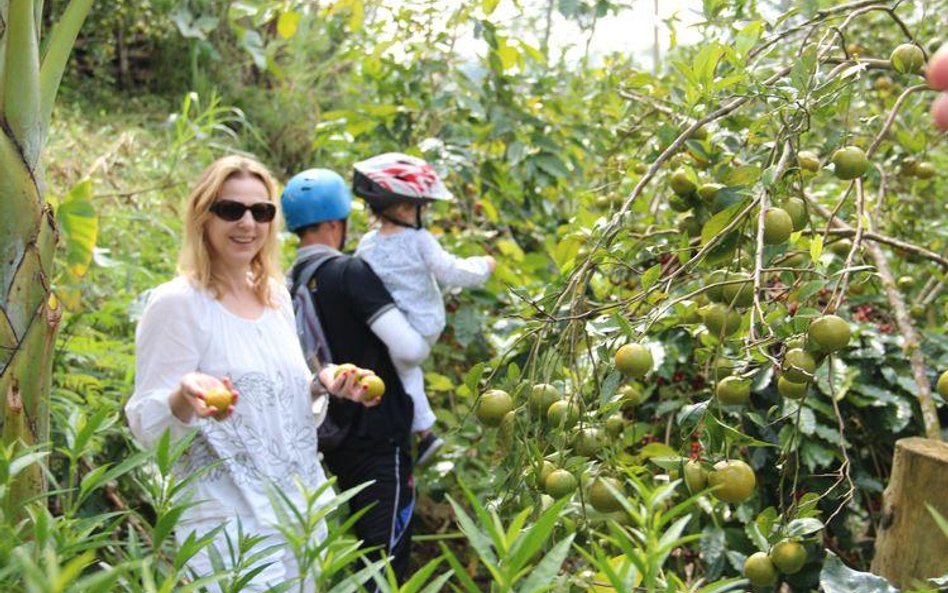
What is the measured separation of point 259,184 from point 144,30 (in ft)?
Result: 21.0

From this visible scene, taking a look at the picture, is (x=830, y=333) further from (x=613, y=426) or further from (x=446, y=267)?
(x=446, y=267)

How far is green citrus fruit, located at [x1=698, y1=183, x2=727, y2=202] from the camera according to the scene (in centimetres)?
180

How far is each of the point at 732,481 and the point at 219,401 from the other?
3.67 ft

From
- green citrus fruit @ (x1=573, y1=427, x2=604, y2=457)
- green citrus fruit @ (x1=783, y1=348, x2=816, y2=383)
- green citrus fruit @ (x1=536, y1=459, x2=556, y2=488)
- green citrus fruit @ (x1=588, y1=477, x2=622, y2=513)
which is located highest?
green citrus fruit @ (x1=783, y1=348, x2=816, y2=383)

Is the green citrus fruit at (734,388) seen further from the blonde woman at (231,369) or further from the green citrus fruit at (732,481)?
the blonde woman at (231,369)

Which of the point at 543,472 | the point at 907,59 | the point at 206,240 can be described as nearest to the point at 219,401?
the point at 206,240

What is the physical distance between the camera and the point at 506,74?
4.14m

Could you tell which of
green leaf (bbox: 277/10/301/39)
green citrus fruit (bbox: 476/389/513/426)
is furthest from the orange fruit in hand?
green leaf (bbox: 277/10/301/39)

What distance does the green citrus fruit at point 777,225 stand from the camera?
5.00 ft

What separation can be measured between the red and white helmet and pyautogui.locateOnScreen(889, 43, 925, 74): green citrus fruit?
178 centimetres

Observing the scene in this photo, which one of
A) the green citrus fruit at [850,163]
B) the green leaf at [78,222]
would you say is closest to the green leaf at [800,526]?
the green citrus fruit at [850,163]

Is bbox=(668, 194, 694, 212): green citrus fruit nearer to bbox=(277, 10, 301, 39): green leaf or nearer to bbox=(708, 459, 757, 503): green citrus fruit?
bbox=(708, 459, 757, 503): green citrus fruit

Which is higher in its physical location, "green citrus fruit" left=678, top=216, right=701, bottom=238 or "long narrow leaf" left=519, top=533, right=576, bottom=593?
"green citrus fruit" left=678, top=216, right=701, bottom=238

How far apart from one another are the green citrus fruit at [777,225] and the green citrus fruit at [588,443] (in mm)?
380
